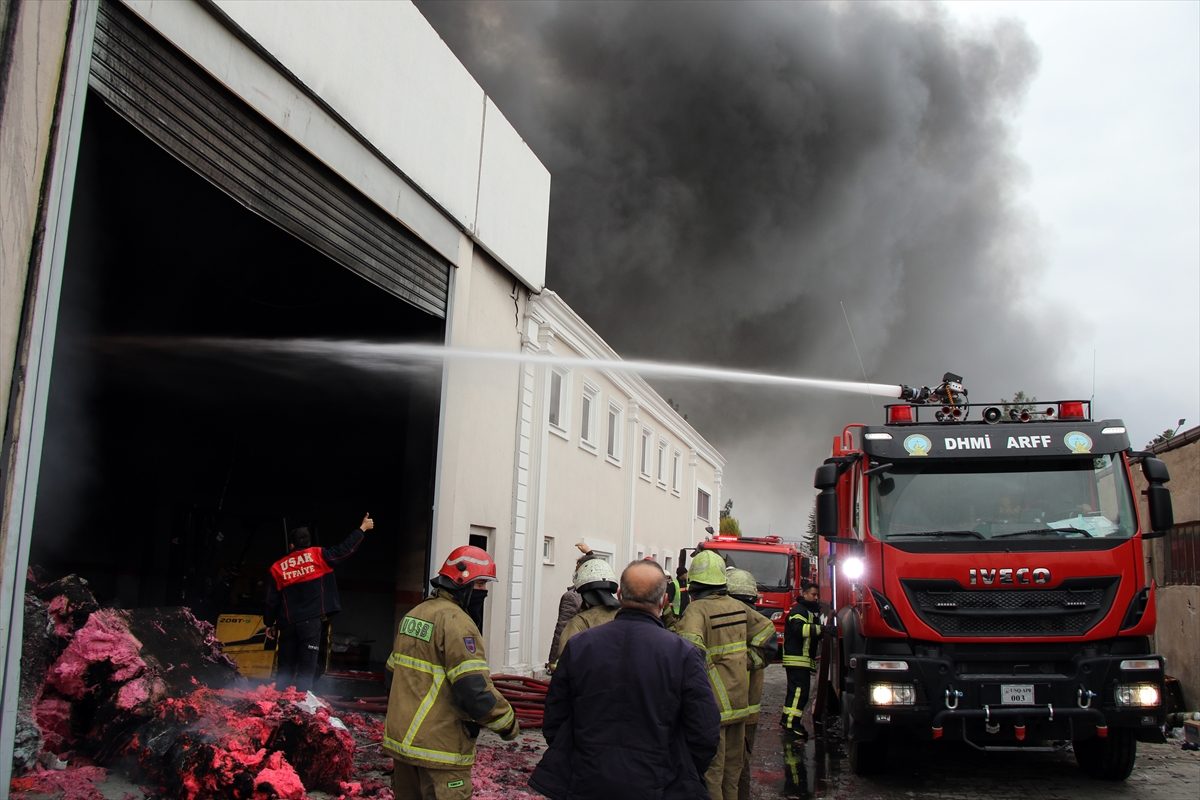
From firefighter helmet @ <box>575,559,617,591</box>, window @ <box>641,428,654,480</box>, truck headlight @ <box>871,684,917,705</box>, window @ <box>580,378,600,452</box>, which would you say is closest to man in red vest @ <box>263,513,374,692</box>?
firefighter helmet @ <box>575,559,617,591</box>

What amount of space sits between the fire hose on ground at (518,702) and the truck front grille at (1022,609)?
3.37 m

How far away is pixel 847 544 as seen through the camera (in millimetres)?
6953

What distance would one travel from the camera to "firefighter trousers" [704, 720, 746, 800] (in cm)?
492

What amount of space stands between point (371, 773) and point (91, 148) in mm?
5117

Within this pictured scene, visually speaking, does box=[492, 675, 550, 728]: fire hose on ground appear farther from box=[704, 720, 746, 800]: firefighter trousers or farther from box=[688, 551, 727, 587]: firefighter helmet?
box=[688, 551, 727, 587]: firefighter helmet

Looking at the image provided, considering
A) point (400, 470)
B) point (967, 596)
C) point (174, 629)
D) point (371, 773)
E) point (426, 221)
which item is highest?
point (426, 221)

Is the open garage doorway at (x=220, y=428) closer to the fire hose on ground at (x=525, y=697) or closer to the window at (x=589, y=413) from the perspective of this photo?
the fire hose on ground at (x=525, y=697)

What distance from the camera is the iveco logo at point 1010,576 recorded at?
6.02m

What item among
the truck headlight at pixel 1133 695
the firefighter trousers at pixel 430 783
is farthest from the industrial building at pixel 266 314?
the truck headlight at pixel 1133 695

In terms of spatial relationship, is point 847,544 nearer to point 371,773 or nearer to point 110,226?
point 371,773

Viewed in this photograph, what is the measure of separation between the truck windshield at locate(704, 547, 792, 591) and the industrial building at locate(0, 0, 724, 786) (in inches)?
157

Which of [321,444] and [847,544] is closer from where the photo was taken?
[847,544]

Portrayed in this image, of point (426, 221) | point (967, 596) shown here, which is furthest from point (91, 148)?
point (967, 596)

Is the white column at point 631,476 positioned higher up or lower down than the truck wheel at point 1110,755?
higher up
